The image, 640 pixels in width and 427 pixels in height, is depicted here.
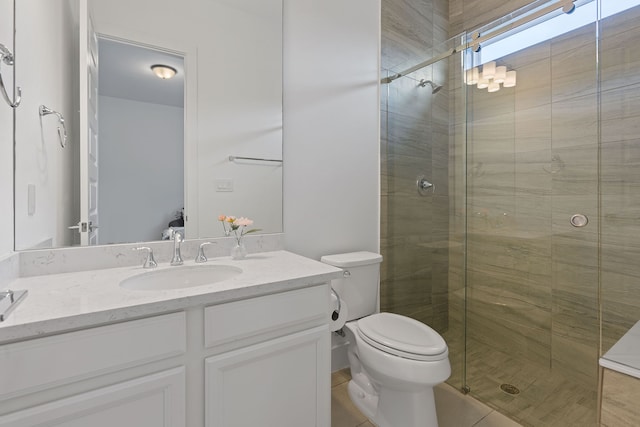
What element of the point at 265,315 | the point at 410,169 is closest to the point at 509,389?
the point at 410,169

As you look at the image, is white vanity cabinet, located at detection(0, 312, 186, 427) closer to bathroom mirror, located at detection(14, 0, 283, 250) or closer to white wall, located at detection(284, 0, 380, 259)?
bathroom mirror, located at detection(14, 0, 283, 250)

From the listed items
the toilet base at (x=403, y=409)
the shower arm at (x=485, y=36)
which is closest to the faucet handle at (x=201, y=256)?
the toilet base at (x=403, y=409)

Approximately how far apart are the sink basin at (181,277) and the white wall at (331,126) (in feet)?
1.62

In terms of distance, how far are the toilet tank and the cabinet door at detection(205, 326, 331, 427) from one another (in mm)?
526

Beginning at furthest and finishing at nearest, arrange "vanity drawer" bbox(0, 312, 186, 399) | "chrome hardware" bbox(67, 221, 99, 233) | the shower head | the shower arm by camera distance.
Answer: the shower head < the shower arm < "chrome hardware" bbox(67, 221, 99, 233) < "vanity drawer" bbox(0, 312, 186, 399)

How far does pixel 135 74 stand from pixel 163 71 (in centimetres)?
11

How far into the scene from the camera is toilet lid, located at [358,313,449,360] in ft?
4.17

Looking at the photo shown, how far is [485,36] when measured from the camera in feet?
5.99

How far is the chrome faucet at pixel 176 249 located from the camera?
4.27 ft

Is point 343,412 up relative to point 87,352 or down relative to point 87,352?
down

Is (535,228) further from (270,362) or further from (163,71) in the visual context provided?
(163,71)

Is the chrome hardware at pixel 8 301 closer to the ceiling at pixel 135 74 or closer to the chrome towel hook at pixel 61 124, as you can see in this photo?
the chrome towel hook at pixel 61 124

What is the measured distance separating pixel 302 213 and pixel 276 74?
777mm

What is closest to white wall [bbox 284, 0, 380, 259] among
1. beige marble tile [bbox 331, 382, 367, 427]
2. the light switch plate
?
beige marble tile [bbox 331, 382, 367, 427]
